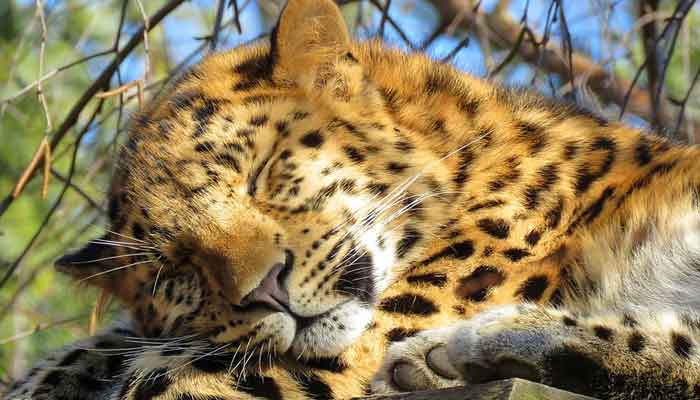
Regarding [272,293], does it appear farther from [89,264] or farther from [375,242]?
[89,264]

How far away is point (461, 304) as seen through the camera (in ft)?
10.5

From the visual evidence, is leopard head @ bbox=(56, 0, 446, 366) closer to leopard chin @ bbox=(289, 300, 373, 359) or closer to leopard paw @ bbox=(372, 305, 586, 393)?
leopard chin @ bbox=(289, 300, 373, 359)

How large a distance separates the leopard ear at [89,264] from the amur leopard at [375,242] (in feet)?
0.04

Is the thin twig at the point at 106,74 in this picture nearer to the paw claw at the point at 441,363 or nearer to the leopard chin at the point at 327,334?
the leopard chin at the point at 327,334

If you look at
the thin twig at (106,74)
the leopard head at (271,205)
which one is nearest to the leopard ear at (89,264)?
the leopard head at (271,205)

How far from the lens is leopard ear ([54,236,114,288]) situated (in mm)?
3922

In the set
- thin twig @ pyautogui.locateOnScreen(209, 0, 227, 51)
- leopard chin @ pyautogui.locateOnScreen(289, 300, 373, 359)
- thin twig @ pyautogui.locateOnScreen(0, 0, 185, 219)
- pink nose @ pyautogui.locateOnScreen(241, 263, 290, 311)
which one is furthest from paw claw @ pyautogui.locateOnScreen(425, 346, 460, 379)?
thin twig @ pyautogui.locateOnScreen(0, 0, 185, 219)

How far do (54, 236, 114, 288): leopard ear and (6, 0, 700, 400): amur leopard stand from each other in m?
0.01

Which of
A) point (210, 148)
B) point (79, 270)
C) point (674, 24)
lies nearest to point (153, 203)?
point (210, 148)

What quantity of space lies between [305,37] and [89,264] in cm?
121

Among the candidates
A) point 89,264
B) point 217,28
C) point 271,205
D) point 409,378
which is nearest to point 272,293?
point 271,205

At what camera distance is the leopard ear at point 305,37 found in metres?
3.85

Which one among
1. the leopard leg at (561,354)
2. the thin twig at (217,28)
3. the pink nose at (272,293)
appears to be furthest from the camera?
the thin twig at (217,28)

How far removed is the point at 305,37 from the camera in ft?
12.8
